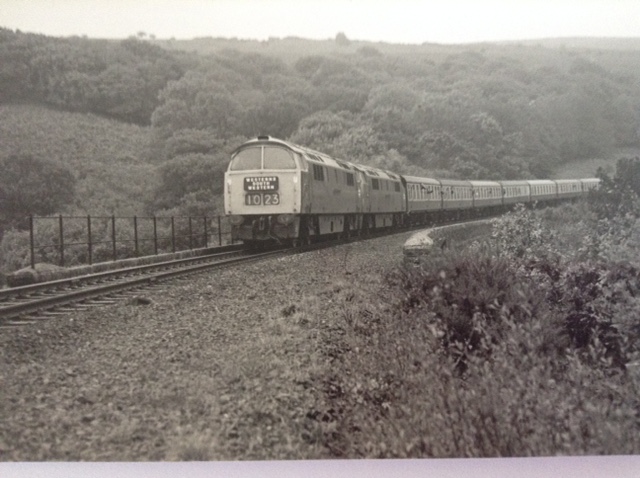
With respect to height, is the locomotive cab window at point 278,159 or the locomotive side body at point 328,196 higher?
the locomotive cab window at point 278,159

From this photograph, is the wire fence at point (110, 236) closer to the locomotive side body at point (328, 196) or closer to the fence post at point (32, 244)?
the fence post at point (32, 244)

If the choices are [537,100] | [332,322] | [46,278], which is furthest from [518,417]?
[46,278]

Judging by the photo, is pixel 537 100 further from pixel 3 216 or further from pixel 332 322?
pixel 3 216

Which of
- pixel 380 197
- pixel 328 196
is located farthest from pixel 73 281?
pixel 380 197

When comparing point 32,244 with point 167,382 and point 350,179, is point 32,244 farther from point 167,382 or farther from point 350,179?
point 350,179

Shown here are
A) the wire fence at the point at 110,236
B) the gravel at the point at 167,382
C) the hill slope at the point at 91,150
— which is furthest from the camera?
the wire fence at the point at 110,236

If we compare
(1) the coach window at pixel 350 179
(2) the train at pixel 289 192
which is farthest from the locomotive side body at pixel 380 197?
(2) the train at pixel 289 192

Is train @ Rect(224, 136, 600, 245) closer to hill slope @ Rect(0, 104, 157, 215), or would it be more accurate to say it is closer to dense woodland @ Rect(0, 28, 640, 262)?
dense woodland @ Rect(0, 28, 640, 262)
